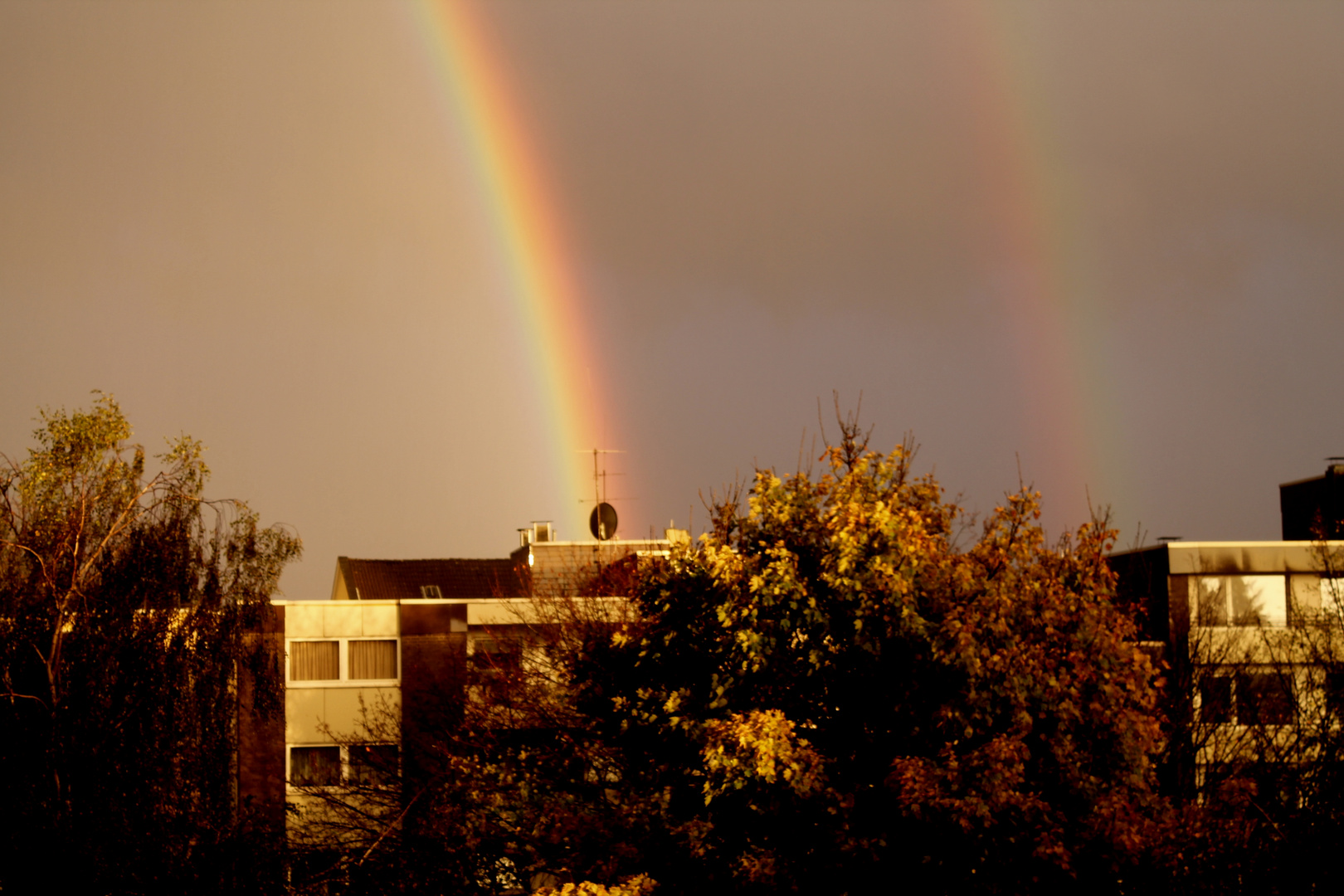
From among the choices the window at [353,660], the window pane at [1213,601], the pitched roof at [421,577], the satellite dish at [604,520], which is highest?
the satellite dish at [604,520]

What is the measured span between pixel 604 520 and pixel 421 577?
1713 centimetres

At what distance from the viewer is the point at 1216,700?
3119cm

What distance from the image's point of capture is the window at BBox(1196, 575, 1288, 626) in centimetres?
3797

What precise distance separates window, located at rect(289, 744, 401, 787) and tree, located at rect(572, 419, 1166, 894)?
60.6ft

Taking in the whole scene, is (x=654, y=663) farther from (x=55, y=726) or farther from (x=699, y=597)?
(x=55, y=726)

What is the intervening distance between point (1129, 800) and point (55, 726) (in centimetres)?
2092

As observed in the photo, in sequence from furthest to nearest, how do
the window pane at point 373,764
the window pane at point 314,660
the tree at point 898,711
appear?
the window pane at point 314,660 → the window pane at point 373,764 → the tree at point 898,711

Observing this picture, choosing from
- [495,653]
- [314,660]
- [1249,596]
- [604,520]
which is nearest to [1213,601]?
[1249,596]

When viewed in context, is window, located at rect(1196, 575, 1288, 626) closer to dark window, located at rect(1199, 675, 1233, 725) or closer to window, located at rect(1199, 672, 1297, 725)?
window, located at rect(1199, 672, 1297, 725)

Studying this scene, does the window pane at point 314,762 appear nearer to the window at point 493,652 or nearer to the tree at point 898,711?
the window at point 493,652

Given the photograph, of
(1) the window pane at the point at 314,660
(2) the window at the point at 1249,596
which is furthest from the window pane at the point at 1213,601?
(1) the window pane at the point at 314,660

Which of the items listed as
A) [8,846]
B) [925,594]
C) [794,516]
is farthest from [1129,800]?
[8,846]

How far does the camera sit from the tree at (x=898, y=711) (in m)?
14.0

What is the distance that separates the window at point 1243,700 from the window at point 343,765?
57.2 feet
